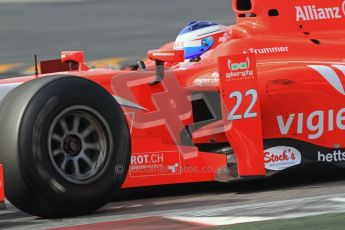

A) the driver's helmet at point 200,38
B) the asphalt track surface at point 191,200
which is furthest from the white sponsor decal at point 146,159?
the driver's helmet at point 200,38

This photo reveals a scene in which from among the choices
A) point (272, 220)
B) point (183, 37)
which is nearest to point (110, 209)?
point (272, 220)

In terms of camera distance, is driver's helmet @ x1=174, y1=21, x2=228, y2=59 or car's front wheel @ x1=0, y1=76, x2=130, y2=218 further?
driver's helmet @ x1=174, y1=21, x2=228, y2=59

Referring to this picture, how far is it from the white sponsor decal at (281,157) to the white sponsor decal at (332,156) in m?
0.19

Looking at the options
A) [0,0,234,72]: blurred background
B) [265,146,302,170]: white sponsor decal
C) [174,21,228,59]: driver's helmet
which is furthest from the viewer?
[0,0,234,72]: blurred background

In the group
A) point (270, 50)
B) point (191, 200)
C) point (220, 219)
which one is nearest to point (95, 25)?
point (270, 50)

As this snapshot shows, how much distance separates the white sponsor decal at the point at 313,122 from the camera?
695 centimetres

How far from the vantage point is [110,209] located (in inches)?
242

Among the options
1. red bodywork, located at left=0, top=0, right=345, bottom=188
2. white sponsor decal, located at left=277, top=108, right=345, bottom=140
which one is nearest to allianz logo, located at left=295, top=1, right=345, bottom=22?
red bodywork, located at left=0, top=0, right=345, bottom=188

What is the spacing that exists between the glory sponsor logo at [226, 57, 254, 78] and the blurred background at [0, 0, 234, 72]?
786cm

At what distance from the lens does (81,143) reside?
5.75 m

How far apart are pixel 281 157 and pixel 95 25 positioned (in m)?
9.96

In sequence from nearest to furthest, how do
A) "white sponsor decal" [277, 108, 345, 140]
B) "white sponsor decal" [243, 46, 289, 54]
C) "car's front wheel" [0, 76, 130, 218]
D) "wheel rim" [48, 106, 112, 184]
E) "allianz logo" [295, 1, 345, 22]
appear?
"car's front wheel" [0, 76, 130, 218]
"wheel rim" [48, 106, 112, 184]
"white sponsor decal" [277, 108, 345, 140]
"white sponsor decal" [243, 46, 289, 54]
"allianz logo" [295, 1, 345, 22]

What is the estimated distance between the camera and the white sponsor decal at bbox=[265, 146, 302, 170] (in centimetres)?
682

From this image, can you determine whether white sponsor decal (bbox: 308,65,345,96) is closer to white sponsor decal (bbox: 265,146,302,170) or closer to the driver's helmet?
white sponsor decal (bbox: 265,146,302,170)
